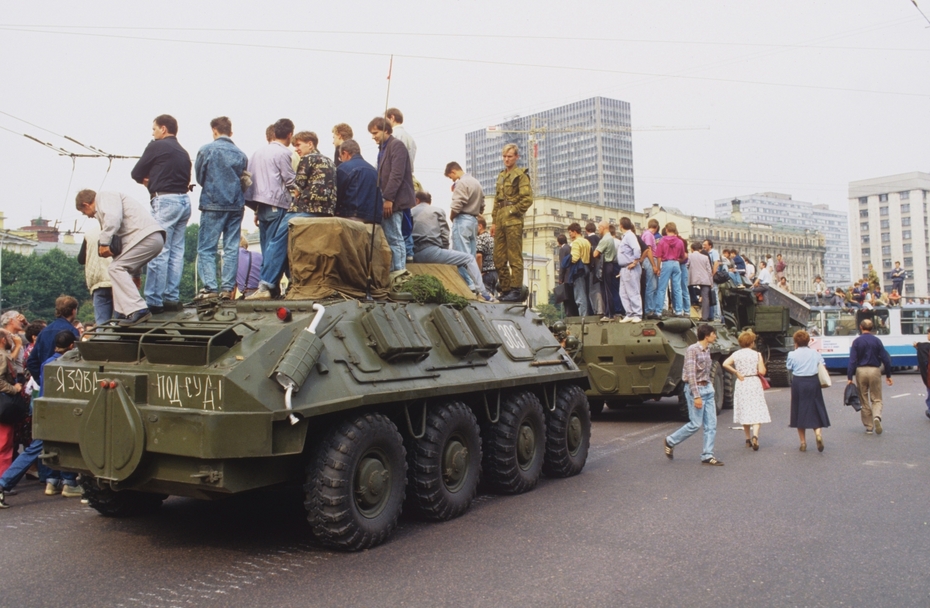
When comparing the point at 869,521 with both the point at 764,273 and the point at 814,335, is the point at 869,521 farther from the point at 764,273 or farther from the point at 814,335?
the point at 814,335

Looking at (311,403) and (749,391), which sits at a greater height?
(311,403)

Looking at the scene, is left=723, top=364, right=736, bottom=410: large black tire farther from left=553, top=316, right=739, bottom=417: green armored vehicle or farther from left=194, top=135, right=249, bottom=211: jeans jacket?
left=194, top=135, right=249, bottom=211: jeans jacket

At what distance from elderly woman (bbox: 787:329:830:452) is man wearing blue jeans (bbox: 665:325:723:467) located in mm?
1405

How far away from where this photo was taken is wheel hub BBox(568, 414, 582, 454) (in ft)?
33.2

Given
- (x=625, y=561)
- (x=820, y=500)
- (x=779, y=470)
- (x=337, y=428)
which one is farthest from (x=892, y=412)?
(x=337, y=428)

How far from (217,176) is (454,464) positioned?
396cm

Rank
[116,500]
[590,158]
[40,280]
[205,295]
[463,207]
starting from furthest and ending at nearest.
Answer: [590,158] < [40,280] < [463,207] < [205,295] < [116,500]

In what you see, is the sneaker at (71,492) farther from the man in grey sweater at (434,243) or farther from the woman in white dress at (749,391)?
the woman in white dress at (749,391)

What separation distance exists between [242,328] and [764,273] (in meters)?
20.5

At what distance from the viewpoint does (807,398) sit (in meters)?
11.9

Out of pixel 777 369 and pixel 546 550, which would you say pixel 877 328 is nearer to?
pixel 777 369

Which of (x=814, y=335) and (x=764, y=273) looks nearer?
(x=764, y=273)

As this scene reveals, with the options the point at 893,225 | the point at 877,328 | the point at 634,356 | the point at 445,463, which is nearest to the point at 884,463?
the point at 634,356

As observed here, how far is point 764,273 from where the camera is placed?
24.7m
